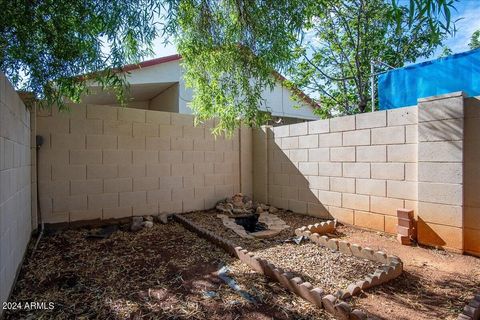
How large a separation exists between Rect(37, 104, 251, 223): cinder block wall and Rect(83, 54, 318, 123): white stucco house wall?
178 centimetres

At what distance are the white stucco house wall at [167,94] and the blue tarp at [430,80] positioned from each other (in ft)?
7.64

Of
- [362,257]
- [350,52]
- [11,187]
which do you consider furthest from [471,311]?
[350,52]

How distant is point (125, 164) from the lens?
4176 millimetres

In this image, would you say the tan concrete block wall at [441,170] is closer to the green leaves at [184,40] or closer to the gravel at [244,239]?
the green leaves at [184,40]

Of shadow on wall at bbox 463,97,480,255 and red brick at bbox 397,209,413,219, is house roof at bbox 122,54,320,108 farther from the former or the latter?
red brick at bbox 397,209,413,219

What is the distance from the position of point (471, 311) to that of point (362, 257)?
1059 millimetres

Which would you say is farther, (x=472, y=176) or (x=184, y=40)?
(x=184, y=40)

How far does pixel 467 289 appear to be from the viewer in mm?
2193

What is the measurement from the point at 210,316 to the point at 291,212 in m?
3.23

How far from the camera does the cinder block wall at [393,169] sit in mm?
2824

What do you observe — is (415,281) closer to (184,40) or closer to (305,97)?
(184,40)

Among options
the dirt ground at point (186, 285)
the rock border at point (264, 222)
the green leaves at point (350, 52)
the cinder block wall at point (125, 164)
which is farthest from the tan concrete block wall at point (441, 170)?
the green leaves at point (350, 52)

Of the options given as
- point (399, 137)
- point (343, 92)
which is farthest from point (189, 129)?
point (343, 92)

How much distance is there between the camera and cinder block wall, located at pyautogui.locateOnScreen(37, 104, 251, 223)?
12.0 ft
